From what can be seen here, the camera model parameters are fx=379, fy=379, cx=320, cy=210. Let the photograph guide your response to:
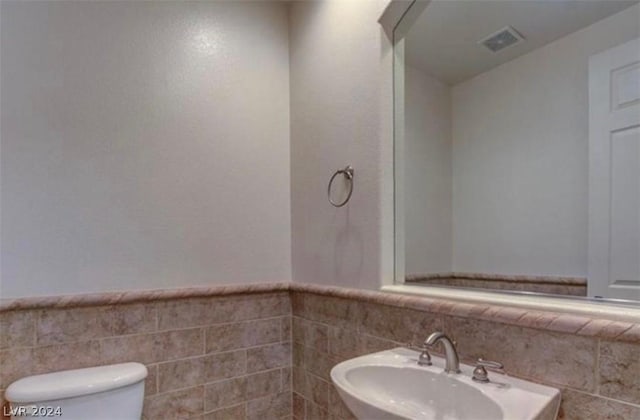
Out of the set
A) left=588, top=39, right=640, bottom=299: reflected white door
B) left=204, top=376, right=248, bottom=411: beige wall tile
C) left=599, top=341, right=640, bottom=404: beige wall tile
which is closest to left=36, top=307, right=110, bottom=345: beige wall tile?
left=204, top=376, right=248, bottom=411: beige wall tile

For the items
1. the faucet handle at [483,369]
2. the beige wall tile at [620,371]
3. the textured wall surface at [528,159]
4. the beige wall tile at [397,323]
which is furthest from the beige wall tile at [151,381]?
the beige wall tile at [620,371]

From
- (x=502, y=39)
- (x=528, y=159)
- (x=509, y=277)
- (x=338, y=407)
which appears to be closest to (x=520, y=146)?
(x=528, y=159)

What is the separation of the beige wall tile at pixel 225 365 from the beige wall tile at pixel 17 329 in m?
0.68

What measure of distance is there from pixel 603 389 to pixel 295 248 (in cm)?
136

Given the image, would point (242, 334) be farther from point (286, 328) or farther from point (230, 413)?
point (230, 413)

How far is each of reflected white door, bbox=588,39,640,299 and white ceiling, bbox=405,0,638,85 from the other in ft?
0.70

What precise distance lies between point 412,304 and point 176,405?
113 cm

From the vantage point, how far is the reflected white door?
4.54 feet

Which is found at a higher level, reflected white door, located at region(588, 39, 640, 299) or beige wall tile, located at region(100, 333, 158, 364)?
reflected white door, located at region(588, 39, 640, 299)

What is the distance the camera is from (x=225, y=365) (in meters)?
1.77

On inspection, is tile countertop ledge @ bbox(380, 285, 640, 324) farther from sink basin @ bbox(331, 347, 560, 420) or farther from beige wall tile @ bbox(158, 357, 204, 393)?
beige wall tile @ bbox(158, 357, 204, 393)

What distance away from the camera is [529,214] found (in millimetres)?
1698

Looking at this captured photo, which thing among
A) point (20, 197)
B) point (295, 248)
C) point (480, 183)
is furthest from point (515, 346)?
point (20, 197)

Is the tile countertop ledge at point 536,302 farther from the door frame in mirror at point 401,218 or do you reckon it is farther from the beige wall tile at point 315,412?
the beige wall tile at point 315,412
